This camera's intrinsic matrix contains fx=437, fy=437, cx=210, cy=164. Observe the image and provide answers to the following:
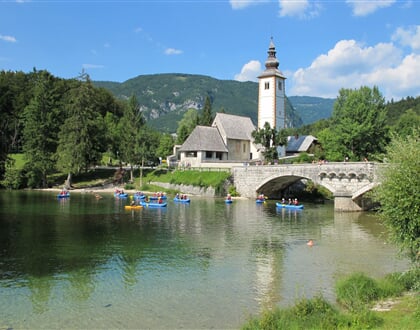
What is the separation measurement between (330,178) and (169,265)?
29733 mm

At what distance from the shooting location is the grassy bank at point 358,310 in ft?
43.6

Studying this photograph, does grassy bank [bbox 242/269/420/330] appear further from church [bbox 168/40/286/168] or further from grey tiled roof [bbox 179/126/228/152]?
grey tiled roof [bbox 179/126/228/152]

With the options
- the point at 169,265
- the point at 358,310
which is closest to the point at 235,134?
the point at 169,265

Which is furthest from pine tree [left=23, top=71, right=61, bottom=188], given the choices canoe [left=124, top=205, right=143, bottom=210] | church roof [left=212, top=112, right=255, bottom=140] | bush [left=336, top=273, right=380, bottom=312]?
bush [left=336, top=273, right=380, bottom=312]

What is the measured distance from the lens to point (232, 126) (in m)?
77.7

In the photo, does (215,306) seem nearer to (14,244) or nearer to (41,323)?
(41,323)

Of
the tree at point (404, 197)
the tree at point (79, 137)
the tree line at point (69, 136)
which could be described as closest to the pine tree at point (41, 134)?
the tree line at point (69, 136)

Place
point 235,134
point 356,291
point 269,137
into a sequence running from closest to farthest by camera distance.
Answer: point 356,291, point 269,137, point 235,134

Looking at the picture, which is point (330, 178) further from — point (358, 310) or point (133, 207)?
point (358, 310)

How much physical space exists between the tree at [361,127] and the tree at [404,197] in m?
48.0

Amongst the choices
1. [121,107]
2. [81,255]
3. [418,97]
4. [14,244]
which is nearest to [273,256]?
[81,255]

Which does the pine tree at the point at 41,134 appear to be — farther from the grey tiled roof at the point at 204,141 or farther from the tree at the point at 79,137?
the grey tiled roof at the point at 204,141

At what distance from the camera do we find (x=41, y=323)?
15000mm

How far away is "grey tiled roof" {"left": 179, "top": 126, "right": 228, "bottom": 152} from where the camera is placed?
238ft
